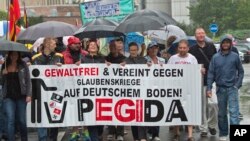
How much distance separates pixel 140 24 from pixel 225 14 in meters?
71.5

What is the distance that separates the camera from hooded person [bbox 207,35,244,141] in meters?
9.64

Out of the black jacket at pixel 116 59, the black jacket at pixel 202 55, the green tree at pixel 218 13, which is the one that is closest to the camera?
the black jacket at pixel 116 59

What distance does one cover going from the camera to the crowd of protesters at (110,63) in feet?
30.2

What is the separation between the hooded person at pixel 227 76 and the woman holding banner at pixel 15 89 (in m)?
3.00

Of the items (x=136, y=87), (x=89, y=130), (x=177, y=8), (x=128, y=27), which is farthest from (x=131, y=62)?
(x=177, y=8)

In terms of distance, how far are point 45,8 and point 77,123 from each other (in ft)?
299

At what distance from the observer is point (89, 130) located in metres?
9.56

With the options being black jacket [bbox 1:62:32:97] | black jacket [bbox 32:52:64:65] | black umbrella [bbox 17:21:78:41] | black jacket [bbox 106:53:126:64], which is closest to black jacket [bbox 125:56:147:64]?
black jacket [bbox 106:53:126:64]

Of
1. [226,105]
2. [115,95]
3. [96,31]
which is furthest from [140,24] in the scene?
[226,105]

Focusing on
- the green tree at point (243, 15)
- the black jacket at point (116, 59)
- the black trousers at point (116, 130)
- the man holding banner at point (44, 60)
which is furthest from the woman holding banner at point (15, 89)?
the green tree at point (243, 15)

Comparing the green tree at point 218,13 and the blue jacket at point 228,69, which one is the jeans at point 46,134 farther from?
the green tree at point 218,13

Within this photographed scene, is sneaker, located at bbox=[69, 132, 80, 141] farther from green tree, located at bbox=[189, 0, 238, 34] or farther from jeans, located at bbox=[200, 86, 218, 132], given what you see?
green tree, located at bbox=[189, 0, 238, 34]

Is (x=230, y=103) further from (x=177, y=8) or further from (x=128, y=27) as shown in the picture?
(x=177, y=8)

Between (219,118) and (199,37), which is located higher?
(199,37)
